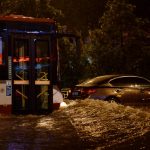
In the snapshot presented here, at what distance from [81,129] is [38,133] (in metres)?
Result: 1.13

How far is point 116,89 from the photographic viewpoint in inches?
794

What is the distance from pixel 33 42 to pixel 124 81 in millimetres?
5101

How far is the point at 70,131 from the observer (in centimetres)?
1348

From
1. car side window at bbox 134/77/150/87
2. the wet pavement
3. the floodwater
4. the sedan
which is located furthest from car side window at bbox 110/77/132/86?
the wet pavement

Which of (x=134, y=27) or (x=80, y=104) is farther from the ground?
(x=134, y=27)

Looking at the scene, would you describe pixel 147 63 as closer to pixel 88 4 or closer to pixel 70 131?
pixel 88 4

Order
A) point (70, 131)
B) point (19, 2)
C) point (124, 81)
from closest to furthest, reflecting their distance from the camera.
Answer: point (70, 131) < point (124, 81) < point (19, 2)

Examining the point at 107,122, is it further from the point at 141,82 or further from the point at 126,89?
the point at 141,82

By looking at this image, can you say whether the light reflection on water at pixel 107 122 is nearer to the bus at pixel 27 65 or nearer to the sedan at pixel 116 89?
the bus at pixel 27 65

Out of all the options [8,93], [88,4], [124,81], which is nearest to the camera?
[8,93]

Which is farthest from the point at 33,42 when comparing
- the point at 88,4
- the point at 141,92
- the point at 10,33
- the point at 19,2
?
the point at 88,4

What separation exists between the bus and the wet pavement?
0.46 m

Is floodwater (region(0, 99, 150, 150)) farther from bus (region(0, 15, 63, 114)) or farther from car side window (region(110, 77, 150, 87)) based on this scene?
car side window (region(110, 77, 150, 87))

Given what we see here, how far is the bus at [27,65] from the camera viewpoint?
16.5 metres
